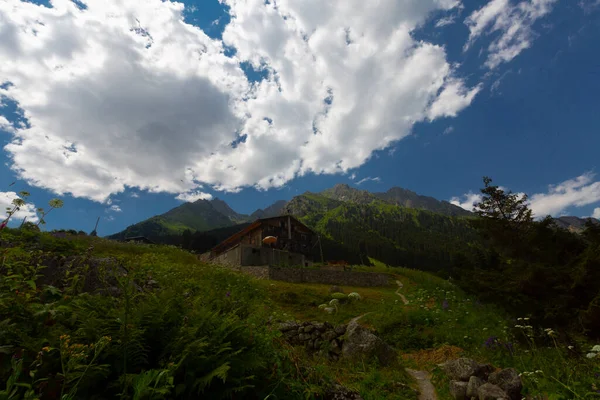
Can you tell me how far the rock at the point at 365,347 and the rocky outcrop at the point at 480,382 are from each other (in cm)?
173

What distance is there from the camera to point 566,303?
8961 mm

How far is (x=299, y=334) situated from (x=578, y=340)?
23.7ft

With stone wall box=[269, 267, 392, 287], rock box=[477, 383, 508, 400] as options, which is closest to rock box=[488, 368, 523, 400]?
rock box=[477, 383, 508, 400]

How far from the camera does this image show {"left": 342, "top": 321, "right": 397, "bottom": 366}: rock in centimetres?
832

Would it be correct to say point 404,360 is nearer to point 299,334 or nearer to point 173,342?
point 299,334

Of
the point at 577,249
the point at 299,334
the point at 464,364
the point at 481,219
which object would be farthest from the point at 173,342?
the point at 481,219

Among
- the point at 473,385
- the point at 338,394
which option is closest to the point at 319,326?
the point at 473,385

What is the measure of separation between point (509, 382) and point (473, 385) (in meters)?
0.64

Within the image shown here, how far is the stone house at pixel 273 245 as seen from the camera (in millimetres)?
37375

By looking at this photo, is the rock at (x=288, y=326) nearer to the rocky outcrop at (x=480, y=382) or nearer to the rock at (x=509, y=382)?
the rocky outcrop at (x=480, y=382)

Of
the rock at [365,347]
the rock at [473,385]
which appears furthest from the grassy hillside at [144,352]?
the rock at [365,347]

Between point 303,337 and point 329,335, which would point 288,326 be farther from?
point 329,335

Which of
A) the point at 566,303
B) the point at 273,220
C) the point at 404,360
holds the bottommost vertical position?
the point at 404,360

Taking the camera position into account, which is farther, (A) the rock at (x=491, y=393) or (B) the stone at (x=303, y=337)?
(B) the stone at (x=303, y=337)
